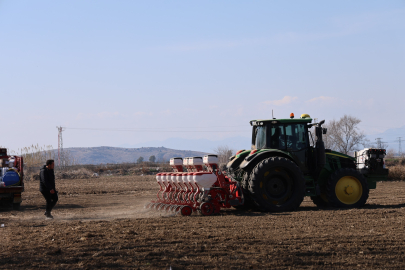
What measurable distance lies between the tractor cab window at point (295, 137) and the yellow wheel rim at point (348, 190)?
140 centimetres

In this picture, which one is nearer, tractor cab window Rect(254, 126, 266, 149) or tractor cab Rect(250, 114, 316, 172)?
tractor cab Rect(250, 114, 316, 172)

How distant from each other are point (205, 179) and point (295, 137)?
2.69 meters

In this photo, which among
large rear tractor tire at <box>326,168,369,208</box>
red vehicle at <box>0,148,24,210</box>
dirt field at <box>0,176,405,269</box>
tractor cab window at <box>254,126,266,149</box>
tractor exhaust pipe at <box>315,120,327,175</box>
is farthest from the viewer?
red vehicle at <box>0,148,24,210</box>

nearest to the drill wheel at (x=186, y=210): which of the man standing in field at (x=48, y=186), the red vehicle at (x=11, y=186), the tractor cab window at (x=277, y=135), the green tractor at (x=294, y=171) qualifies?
the green tractor at (x=294, y=171)

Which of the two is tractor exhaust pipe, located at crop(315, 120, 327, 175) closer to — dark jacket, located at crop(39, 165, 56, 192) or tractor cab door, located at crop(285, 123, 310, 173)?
tractor cab door, located at crop(285, 123, 310, 173)

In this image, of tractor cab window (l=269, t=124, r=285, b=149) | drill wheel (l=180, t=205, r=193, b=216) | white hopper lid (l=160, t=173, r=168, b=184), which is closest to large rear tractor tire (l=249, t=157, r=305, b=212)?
tractor cab window (l=269, t=124, r=285, b=149)

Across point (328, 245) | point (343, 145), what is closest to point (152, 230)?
point (328, 245)

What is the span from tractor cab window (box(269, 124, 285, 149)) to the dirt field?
190cm

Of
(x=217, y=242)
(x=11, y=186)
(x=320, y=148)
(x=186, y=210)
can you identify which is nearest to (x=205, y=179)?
(x=186, y=210)

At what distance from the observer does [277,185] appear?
36.5 feet

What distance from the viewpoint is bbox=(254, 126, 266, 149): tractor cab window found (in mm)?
11641

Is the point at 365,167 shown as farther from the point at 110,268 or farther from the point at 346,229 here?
the point at 110,268

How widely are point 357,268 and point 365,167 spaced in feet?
24.9

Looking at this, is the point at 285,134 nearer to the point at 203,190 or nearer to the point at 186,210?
the point at 203,190
